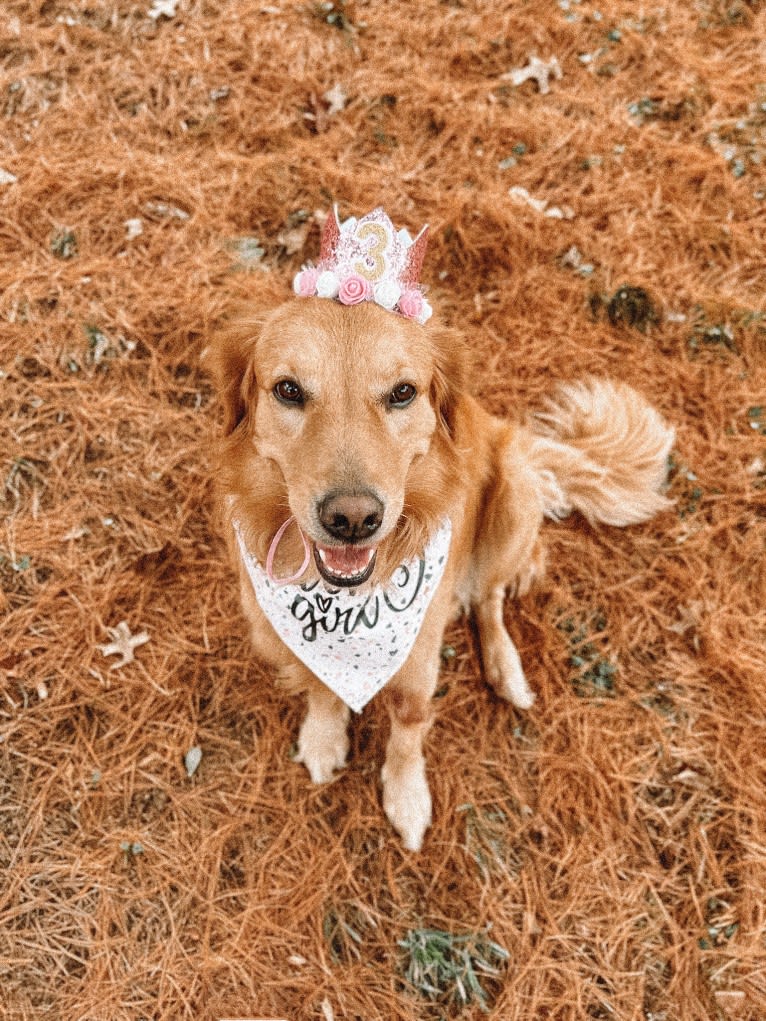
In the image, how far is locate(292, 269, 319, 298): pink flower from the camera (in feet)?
7.08

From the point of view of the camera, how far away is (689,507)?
11.4 ft

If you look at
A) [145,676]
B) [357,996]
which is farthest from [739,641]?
[145,676]

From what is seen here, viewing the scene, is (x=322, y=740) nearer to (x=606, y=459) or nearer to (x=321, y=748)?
(x=321, y=748)

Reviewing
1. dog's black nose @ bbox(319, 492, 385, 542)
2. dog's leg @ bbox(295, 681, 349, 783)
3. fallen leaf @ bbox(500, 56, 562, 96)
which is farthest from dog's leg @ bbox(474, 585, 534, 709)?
fallen leaf @ bbox(500, 56, 562, 96)

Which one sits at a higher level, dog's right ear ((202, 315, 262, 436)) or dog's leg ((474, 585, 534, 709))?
dog's right ear ((202, 315, 262, 436))

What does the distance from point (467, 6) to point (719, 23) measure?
1.52m

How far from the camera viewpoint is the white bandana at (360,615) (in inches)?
95.2

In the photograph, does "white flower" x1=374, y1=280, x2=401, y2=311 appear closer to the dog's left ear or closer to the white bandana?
the dog's left ear

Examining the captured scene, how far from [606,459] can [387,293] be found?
1.60m

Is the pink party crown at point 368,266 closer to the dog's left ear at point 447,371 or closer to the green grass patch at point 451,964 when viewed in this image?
the dog's left ear at point 447,371

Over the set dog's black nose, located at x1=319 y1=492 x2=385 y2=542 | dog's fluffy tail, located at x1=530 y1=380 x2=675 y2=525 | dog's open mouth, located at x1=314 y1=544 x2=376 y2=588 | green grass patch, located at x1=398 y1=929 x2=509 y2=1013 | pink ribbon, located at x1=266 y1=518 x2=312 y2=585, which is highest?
dog's black nose, located at x1=319 y1=492 x2=385 y2=542

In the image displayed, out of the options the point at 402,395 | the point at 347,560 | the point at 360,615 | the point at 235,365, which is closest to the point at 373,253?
the point at 402,395

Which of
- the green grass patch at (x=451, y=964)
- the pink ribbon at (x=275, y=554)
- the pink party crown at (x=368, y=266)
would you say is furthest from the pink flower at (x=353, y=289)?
the green grass patch at (x=451, y=964)

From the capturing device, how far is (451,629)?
129 inches
